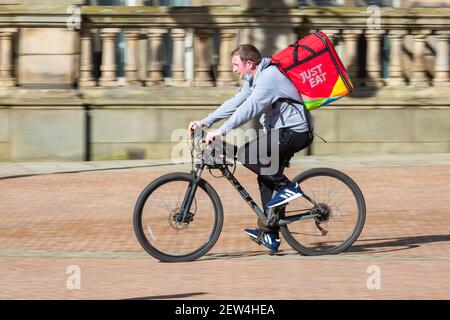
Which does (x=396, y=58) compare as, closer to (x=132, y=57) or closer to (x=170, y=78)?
(x=170, y=78)

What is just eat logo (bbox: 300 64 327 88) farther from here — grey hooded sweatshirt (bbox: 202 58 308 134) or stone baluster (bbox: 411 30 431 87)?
stone baluster (bbox: 411 30 431 87)

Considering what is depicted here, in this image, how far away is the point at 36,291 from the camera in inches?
314

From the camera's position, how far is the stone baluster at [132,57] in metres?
16.1

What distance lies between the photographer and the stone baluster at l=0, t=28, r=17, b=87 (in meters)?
15.9

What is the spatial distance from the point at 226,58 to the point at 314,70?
712cm

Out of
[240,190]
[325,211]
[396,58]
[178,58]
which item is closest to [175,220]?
[240,190]

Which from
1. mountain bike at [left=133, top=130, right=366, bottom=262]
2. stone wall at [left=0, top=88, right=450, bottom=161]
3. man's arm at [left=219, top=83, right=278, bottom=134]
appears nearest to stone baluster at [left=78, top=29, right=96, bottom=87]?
stone wall at [left=0, top=88, right=450, bottom=161]

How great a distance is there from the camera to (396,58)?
16.7m

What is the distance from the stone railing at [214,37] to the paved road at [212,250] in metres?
1.69

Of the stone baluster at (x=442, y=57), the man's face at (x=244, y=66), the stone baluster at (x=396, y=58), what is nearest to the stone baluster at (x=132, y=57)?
the stone baluster at (x=396, y=58)

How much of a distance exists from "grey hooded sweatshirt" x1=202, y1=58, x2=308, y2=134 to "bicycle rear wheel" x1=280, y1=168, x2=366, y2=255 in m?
0.42
